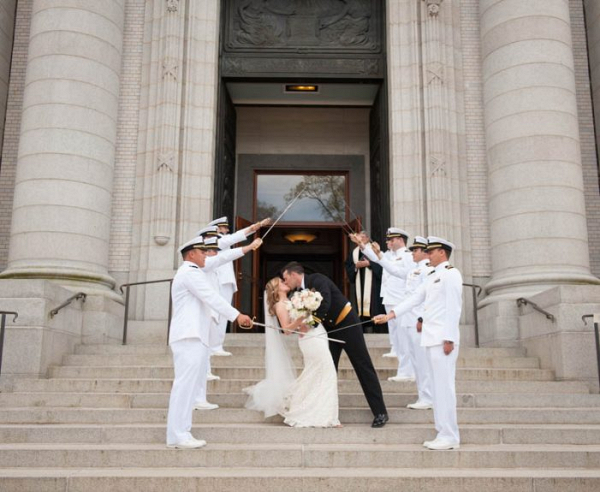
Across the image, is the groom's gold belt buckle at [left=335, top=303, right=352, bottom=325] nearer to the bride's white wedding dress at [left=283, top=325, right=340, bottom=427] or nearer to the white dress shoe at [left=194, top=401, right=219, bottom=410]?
the bride's white wedding dress at [left=283, top=325, right=340, bottom=427]

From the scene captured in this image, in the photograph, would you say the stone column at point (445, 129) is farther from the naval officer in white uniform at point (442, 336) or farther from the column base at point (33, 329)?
the column base at point (33, 329)

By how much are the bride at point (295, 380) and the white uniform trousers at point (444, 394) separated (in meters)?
1.15

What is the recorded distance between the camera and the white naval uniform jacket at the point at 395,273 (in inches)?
376

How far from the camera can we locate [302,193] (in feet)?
62.3

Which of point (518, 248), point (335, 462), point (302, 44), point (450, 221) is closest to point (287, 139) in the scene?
point (302, 44)

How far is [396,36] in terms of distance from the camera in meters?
14.7

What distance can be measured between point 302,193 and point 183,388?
41.6 ft

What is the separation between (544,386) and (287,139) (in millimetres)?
11446

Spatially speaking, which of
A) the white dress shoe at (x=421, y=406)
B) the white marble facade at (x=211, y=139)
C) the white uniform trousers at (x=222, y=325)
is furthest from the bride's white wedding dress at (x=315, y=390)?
the white marble facade at (x=211, y=139)

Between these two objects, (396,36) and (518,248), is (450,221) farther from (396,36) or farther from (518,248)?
(396,36)

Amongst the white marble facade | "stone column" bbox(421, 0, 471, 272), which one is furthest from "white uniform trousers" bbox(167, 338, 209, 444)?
"stone column" bbox(421, 0, 471, 272)

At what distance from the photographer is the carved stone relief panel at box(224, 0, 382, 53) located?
15.3 meters

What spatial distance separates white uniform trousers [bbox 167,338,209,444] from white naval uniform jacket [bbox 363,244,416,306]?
3.49m

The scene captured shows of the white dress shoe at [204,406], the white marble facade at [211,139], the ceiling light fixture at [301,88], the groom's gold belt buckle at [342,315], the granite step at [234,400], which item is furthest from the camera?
the ceiling light fixture at [301,88]
